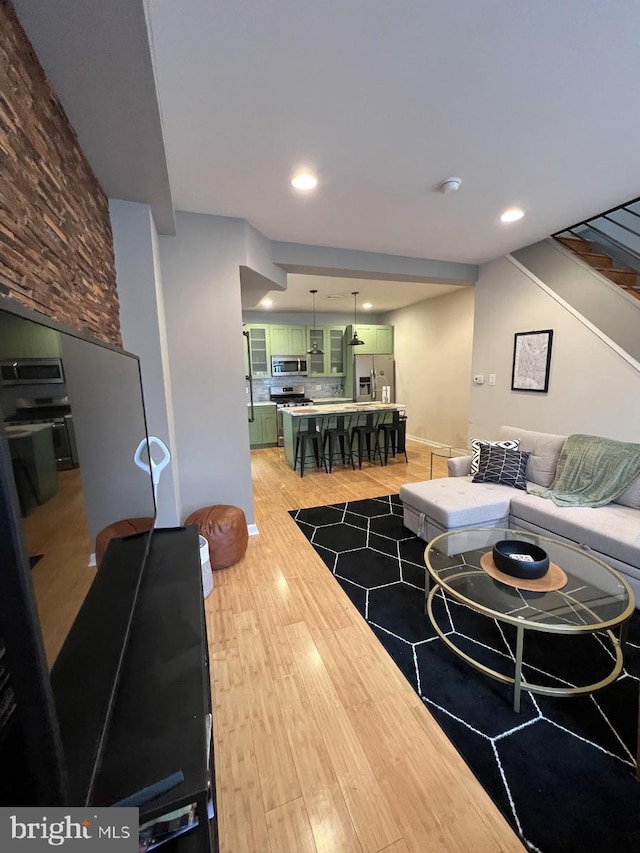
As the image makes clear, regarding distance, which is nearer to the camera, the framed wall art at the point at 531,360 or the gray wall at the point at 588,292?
the gray wall at the point at 588,292

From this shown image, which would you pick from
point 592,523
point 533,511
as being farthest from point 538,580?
point 533,511

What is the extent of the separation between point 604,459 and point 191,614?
9.95ft

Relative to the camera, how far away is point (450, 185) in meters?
2.15

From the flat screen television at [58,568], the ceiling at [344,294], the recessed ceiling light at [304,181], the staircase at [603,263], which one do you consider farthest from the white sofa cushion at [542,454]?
the flat screen television at [58,568]

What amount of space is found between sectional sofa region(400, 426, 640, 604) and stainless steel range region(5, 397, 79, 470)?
234cm

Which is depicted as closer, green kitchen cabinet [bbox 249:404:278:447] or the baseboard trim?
the baseboard trim

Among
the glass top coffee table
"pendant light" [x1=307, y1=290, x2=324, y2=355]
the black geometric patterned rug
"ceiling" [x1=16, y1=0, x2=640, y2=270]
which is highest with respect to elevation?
"ceiling" [x1=16, y1=0, x2=640, y2=270]

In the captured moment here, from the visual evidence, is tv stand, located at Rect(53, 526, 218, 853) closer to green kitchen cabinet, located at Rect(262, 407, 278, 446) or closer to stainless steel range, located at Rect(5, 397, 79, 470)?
stainless steel range, located at Rect(5, 397, 79, 470)

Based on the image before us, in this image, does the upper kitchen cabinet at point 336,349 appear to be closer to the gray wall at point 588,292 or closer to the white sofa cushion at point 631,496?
the gray wall at point 588,292

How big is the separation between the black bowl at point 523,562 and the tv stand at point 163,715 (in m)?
1.42

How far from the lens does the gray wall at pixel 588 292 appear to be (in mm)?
2672

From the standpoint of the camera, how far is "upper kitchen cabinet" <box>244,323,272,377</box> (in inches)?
251

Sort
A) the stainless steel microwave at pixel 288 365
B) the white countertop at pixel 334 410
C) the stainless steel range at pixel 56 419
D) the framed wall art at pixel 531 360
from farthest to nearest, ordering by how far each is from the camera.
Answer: the stainless steel microwave at pixel 288 365
the white countertop at pixel 334 410
the framed wall art at pixel 531 360
the stainless steel range at pixel 56 419

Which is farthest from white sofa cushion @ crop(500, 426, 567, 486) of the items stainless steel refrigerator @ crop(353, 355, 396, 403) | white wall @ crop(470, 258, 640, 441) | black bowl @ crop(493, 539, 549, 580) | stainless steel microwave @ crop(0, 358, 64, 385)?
stainless steel refrigerator @ crop(353, 355, 396, 403)
